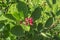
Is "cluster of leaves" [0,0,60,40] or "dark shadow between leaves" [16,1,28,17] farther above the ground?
"dark shadow between leaves" [16,1,28,17]

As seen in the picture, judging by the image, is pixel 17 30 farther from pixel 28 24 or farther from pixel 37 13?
pixel 37 13

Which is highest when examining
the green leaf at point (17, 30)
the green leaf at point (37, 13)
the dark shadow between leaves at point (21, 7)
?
the dark shadow between leaves at point (21, 7)

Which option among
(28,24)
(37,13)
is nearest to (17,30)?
(28,24)

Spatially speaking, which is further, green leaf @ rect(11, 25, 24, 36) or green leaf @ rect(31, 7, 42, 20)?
green leaf @ rect(31, 7, 42, 20)

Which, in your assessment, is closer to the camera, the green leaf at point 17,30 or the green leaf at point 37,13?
the green leaf at point 17,30

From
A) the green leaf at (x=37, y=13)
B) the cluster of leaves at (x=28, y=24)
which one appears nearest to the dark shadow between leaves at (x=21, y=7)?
the cluster of leaves at (x=28, y=24)

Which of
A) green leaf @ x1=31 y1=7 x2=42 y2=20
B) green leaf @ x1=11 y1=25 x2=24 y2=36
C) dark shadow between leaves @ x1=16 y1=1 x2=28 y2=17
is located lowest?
green leaf @ x1=11 y1=25 x2=24 y2=36

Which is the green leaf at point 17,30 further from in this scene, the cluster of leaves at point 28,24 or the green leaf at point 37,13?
the green leaf at point 37,13

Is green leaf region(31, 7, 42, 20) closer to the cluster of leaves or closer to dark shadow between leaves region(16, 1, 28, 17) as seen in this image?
the cluster of leaves

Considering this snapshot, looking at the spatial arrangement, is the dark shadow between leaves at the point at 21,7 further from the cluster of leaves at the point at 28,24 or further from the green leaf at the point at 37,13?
the green leaf at the point at 37,13

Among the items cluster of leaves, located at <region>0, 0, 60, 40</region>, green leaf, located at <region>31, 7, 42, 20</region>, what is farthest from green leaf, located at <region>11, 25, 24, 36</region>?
green leaf, located at <region>31, 7, 42, 20</region>

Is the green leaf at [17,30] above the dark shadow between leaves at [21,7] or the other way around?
the other way around

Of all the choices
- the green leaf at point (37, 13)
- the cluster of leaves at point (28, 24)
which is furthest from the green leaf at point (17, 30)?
the green leaf at point (37, 13)

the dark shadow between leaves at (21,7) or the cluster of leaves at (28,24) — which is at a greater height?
the dark shadow between leaves at (21,7)
